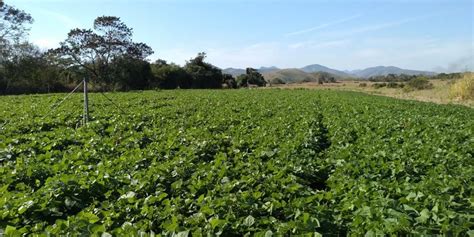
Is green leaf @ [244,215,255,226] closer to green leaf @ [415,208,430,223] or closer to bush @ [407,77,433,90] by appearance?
green leaf @ [415,208,430,223]

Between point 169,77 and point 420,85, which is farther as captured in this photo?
point 169,77

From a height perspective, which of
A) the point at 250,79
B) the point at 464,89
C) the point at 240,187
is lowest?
the point at 240,187

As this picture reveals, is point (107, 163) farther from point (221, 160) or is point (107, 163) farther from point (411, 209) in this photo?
point (411, 209)

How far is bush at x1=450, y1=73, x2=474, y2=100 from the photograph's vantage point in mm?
37125

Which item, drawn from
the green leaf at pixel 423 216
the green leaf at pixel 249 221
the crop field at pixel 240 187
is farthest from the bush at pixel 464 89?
the green leaf at pixel 249 221

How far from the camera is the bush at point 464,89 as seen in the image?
122 ft

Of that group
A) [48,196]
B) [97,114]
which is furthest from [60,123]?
[48,196]

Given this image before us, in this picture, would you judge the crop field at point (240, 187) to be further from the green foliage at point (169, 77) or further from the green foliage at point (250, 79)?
the green foliage at point (250, 79)

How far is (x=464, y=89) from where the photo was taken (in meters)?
37.8

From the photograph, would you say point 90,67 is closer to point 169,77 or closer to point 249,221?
point 169,77

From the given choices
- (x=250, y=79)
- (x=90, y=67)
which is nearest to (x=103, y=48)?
(x=90, y=67)

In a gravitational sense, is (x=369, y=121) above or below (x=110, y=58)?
below

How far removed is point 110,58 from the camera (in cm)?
5281

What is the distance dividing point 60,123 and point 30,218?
9.68 metres
